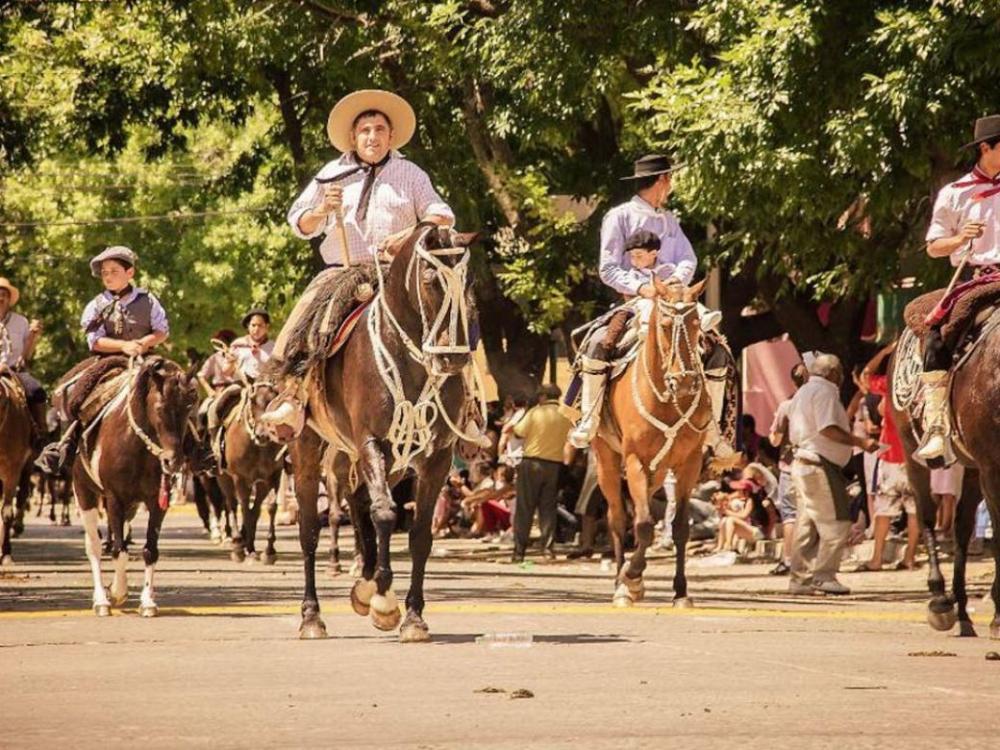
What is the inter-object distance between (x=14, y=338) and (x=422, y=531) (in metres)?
11.5

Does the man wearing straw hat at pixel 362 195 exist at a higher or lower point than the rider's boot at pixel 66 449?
higher

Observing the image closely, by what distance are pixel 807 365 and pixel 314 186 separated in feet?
29.9

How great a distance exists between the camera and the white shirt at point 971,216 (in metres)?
15.6

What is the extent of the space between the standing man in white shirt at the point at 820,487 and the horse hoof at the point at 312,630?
26.7 feet

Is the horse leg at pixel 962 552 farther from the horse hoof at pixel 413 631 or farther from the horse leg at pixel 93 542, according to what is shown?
the horse leg at pixel 93 542

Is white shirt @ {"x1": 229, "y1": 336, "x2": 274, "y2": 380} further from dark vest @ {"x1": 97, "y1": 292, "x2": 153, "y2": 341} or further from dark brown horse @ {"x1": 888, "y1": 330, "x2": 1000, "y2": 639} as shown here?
dark brown horse @ {"x1": 888, "y1": 330, "x2": 1000, "y2": 639}

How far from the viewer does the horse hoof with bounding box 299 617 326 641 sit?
15.1m

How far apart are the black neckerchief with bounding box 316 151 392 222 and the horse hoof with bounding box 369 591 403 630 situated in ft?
8.42

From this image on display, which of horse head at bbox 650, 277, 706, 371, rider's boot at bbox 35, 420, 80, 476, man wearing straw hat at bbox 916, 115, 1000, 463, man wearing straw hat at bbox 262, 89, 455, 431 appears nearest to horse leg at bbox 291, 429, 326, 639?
man wearing straw hat at bbox 262, 89, 455, 431

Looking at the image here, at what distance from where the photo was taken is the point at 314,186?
15742mm

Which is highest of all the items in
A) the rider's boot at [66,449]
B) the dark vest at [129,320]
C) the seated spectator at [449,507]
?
the dark vest at [129,320]

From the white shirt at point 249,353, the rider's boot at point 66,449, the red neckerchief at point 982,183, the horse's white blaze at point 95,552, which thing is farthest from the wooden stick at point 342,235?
the white shirt at point 249,353

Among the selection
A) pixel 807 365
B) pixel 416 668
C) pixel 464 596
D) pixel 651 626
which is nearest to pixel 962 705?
pixel 416 668

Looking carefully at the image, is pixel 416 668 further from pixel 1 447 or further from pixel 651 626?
pixel 1 447
